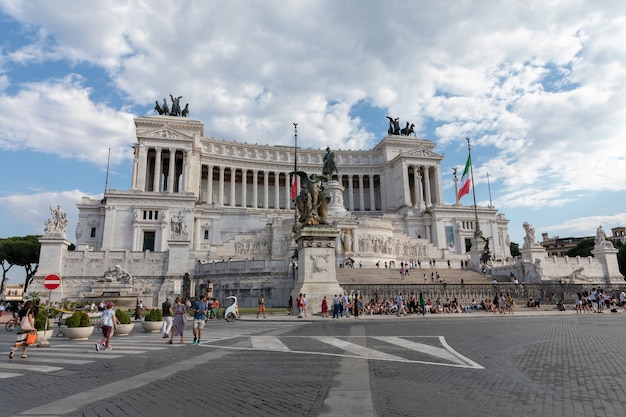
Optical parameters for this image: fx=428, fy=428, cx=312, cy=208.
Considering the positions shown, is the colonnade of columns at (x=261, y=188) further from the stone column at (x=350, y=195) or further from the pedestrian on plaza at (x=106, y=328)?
the pedestrian on plaza at (x=106, y=328)

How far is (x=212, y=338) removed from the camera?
1605 centimetres

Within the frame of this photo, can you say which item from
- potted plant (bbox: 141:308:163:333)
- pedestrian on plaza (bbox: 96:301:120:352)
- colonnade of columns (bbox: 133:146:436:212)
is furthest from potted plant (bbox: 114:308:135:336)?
colonnade of columns (bbox: 133:146:436:212)

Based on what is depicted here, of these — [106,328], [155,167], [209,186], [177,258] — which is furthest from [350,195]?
[106,328]

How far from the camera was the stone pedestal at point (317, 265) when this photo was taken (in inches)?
933

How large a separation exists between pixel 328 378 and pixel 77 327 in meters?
12.7

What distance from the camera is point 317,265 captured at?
23859mm

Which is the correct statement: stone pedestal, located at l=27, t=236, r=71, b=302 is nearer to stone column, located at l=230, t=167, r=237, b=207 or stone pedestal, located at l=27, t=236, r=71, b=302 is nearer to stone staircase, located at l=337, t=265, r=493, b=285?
stone staircase, located at l=337, t=265, r=493, b=285

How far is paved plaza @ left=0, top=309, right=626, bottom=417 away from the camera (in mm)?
6160

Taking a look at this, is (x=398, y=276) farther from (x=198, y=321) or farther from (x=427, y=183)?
Result: (x=427, y=183)

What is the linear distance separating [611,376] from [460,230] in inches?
2966

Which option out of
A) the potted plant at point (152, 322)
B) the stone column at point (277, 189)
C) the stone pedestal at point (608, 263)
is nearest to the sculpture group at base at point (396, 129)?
the stone column at point (277, 189)

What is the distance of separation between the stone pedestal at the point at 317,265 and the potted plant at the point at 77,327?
1083 centimetres

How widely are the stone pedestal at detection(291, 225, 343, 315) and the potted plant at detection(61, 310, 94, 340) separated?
1083 cm

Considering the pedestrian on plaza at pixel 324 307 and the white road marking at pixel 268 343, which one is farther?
the pedestrian on plaza at pixel 324 307
